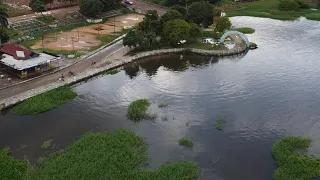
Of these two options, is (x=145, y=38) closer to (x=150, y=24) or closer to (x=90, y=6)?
(x=150, y=24)

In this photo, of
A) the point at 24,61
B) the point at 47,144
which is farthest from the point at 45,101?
the point at 24,61

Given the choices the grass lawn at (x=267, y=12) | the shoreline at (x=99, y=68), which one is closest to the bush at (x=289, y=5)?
the grass lawn at (x=267, y=12)

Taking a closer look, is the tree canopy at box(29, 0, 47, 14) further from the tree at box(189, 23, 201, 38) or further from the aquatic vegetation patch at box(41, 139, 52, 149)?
the aquatic vegetation patch at box(41, 139, 52, 149)

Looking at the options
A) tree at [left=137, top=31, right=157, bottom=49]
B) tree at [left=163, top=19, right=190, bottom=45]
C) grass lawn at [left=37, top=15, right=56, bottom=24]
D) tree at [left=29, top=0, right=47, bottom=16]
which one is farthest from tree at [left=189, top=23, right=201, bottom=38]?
tree at [left=29, top=0, right=47, bottom=16]

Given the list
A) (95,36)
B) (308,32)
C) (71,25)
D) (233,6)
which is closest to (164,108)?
(95,36)

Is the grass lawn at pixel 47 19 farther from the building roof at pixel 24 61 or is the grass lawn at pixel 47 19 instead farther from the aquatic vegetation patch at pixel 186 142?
the aquatic vegetation patch at pixel 186 142

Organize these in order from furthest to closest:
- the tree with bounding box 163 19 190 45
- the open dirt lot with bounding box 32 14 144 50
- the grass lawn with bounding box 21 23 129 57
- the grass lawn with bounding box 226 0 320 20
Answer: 1. the grass lawn with bounding box 226 0 320 20
2. the open dirt lot with bounding box 32 14 144 50
3. the tree with bounding box 163 19 190 45
4. the grass lawn with bounding box 21 23 129 57
